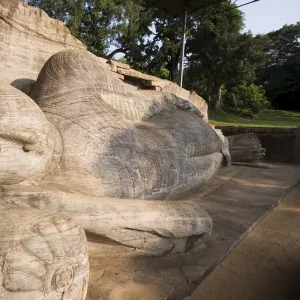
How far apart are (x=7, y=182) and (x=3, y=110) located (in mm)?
322

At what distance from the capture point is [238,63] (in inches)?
653

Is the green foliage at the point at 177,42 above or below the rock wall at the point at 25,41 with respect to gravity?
above

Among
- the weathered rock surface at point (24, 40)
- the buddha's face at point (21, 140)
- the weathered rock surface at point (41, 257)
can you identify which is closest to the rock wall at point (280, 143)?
the weathered rock surface at point (24, 40)

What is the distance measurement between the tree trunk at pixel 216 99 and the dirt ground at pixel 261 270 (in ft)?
48.2

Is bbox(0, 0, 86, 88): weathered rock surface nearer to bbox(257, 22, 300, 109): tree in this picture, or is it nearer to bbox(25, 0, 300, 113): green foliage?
bbox(25, 0, 300, 113): green foliage

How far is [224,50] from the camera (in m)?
16.3

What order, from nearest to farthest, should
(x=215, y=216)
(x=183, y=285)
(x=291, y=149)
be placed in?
(x=183, y=285) < (x=215, y=216) < (x=291, y=149)

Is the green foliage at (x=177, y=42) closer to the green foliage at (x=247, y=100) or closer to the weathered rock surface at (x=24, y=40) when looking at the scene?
the green foliage at (x=247, y=100)

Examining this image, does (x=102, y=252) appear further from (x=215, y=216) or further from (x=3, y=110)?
(x=215, y=216)

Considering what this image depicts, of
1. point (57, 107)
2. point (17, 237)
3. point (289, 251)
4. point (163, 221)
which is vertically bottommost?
point (289, 251)

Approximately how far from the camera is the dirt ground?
4.56ft

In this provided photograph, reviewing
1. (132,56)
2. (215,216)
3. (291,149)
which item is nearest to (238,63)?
(132,56)

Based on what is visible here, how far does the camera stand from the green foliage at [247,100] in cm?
1555

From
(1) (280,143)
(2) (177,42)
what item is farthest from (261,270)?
(2) (177,42)
